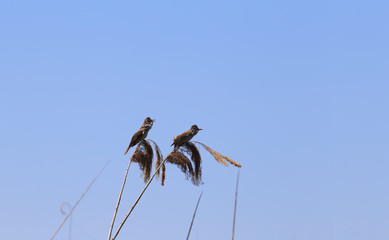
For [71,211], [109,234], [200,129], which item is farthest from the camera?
[200,129]

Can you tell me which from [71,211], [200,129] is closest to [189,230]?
[71,211]

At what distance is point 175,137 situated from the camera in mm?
10180

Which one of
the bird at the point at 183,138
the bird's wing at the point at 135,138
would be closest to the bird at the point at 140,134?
the bird's wing at the point at 135,138

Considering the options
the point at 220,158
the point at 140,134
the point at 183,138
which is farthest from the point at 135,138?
the point at 220,158

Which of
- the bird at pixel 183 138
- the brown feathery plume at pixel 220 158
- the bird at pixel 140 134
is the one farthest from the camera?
the bird at pixel 140 134

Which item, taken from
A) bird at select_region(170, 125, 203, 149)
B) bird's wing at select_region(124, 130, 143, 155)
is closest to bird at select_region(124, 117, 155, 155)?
bird's wing at select_region(124, 130, 143, 155)

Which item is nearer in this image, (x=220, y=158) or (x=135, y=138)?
(x=220, y=158)

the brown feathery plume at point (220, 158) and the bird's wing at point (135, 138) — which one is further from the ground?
the bird's wing at point (135, 138)

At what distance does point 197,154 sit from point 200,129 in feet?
4.85

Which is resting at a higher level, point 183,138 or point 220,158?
point 183,138

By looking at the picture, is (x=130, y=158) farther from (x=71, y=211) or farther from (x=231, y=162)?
(x=71, y=211)

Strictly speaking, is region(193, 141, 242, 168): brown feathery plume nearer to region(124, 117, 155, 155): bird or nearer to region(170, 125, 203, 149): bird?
region(170, 125, 203, 149): bird

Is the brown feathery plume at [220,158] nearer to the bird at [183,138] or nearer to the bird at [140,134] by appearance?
A: the bird at [183,138]

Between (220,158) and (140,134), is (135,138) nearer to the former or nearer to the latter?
(140,134)
